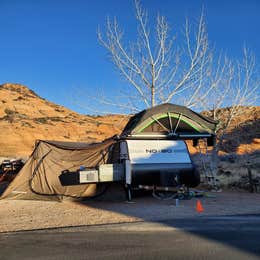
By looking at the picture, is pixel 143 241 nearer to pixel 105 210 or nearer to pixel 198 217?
pixel 198 217

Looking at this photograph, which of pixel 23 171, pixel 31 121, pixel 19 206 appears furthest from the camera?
pixel 31 121

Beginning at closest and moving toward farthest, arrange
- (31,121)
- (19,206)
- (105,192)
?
1. (19,206)
2. (105,192)
3. (31,121)

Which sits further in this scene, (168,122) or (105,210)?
(168,122)

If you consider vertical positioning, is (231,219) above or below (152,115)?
below

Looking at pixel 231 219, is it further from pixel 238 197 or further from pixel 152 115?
pixel 152 115

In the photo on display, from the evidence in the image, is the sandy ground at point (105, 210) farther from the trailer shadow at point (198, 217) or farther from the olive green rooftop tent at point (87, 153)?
the olive green rooftop tent at point (87, 153)

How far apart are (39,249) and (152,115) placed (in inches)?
309

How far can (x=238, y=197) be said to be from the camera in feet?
41.7

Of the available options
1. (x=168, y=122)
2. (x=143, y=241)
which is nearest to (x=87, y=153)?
(x=168, y=122)

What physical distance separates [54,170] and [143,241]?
737 centimetres

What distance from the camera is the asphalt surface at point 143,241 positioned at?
5.30 m

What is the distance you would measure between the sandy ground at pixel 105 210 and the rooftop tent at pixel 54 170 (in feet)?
1.69

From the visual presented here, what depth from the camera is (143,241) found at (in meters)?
6.11

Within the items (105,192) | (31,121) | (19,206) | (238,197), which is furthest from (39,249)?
(31,121)
